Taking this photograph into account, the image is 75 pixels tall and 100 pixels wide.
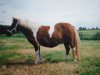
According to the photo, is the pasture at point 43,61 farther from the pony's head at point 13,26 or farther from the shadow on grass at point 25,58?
the pony's head at point 13,26

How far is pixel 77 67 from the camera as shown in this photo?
152 inches

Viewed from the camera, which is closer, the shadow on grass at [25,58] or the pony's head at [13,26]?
the pony's head at [13,26]

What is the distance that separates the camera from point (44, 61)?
4434 mm

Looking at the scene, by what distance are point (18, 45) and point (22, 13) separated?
1380mm

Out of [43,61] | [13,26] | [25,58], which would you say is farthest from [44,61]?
[13,26]

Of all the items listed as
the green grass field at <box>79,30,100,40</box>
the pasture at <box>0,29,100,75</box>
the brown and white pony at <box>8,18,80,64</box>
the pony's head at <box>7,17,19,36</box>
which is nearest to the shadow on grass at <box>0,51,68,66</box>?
the pasture at <box>0,29,100,75</box>

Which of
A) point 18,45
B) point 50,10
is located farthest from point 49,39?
point 18,45

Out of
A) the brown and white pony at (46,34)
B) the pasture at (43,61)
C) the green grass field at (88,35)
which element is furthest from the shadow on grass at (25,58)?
the green grass field at (88,35)

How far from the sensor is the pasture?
369cm

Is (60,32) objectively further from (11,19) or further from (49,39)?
(11,19)

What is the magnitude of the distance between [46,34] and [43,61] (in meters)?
0.67

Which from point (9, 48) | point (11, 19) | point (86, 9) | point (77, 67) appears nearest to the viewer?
point (77, 67)

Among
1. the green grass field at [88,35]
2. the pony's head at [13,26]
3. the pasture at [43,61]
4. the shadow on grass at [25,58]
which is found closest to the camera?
the pasture at [43,61]

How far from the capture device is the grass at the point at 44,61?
3688 millimetres
